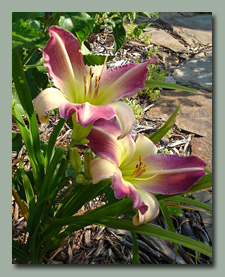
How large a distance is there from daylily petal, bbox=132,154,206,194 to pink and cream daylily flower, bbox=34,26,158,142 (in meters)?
0.16

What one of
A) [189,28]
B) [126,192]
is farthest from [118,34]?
[189,28]

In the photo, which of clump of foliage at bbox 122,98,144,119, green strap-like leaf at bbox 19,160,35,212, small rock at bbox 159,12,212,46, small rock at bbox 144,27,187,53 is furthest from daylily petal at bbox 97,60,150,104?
small rock at bbox 159,12,212,46

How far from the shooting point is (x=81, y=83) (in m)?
0.67

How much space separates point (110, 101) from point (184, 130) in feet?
3.78

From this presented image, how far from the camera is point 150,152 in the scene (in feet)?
2.41

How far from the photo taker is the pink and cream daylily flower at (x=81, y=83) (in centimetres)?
56

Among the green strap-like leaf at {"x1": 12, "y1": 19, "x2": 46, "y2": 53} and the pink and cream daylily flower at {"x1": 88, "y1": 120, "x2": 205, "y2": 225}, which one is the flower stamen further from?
the green strap-like leaf at {"x1": 12, "y1": 19, "x2": 46, "y2": 53}

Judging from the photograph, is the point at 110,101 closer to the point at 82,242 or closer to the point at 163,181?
the point at 163,181

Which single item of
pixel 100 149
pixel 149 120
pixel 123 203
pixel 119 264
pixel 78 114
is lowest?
pixel 119 264

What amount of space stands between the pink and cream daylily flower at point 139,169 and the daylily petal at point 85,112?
0.29 feet

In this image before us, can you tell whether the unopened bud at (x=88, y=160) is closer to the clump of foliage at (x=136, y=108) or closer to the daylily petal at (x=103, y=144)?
the daylily petal at (x=103, y=144)

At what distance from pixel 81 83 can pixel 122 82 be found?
0.31 feet

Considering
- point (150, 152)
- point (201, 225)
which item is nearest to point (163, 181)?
point (150, 152)

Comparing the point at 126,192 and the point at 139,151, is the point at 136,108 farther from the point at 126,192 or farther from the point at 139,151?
the point at 126,192
